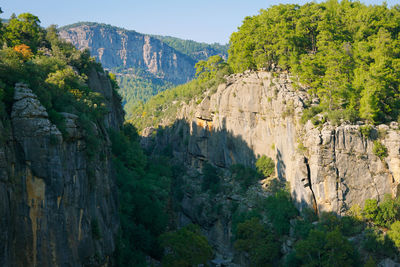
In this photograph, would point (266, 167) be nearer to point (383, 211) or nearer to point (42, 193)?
point (383, 211)

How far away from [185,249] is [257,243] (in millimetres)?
9854

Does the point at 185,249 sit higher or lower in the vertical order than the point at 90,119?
lower

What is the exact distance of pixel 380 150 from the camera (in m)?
46.1

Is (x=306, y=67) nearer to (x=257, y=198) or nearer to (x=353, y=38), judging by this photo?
(x=353, y=38)

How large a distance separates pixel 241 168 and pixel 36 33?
3385 centimetres

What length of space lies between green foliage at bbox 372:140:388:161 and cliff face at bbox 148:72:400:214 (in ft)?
1.13

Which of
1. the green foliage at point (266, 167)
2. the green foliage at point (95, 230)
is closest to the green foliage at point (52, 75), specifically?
the green foliage at point (95, 230)

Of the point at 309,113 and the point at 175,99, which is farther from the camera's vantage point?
the point at 175,99

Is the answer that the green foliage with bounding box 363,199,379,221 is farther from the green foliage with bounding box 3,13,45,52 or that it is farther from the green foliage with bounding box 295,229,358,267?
the green foliage with bounding box 3,13,45,52

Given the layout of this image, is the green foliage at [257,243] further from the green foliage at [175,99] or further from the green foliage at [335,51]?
the green foliage at [175,99]

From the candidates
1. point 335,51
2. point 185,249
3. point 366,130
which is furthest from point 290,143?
point 185,249

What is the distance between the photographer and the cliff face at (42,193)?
2300 cm

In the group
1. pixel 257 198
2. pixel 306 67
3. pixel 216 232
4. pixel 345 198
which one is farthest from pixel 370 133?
pixel 216 232

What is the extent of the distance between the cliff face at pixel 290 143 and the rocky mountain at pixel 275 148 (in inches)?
4.1
